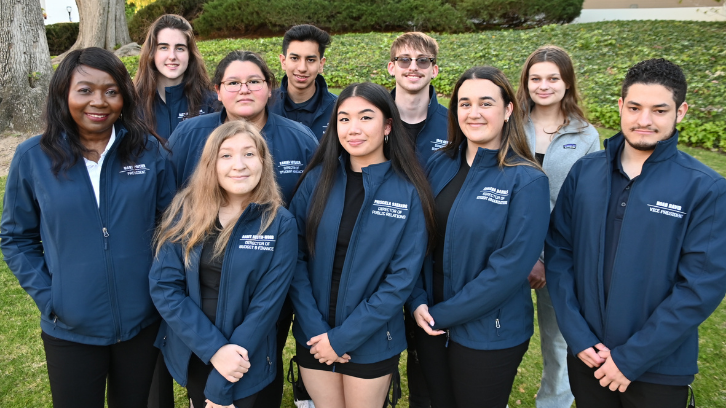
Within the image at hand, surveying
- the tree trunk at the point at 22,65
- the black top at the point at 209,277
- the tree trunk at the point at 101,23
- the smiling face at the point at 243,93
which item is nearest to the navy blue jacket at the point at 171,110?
the smiling face at the point at 243,93

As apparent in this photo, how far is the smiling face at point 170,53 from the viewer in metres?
4.10

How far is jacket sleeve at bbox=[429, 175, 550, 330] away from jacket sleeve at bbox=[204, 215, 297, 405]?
895 mm

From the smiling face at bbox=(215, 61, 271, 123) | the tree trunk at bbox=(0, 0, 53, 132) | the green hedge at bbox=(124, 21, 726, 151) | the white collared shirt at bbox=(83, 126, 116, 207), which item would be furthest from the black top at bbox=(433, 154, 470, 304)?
the tree trunk at bbox=(0, 0, 53, 132)

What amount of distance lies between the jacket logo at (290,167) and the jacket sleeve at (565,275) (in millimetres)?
1645

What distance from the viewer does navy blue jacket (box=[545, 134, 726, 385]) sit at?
2.35 metres

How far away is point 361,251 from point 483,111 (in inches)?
41.2

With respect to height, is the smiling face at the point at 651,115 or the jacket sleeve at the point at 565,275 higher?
the smiling face at the point at 651,115

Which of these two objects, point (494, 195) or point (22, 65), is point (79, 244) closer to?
point (494, 195)

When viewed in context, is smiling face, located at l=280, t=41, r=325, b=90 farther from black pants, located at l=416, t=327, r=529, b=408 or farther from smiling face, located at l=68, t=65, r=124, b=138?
black pants, located at l=416, t=327, r=529, b=408

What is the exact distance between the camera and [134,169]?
273cm

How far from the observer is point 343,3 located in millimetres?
20594

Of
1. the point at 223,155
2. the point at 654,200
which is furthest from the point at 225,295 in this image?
the point at 654,200

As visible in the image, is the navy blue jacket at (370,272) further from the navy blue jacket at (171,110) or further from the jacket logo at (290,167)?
the navy blue jacket at (171,110)

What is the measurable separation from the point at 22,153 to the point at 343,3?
19.7 metres
